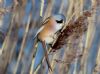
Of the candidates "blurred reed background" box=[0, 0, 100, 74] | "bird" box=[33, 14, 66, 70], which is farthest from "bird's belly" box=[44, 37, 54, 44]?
"blurred reed background" box=[0, 0, 100, 74]

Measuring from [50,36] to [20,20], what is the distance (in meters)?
0.39

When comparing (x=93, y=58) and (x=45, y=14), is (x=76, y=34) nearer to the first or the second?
(x=45, y=14)

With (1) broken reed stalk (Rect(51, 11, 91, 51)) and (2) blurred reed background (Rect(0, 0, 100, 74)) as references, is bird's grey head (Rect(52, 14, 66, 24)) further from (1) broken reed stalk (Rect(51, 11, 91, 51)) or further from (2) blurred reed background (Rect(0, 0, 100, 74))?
(2) blurred reed background (Rect(0, 0, 100, 74))

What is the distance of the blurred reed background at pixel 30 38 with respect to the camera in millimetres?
1587

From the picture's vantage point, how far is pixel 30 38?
1820 mm

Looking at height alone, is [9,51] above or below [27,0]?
below

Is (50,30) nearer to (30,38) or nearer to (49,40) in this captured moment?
(49,40)

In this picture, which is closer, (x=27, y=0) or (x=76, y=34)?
(x=76, y=34)

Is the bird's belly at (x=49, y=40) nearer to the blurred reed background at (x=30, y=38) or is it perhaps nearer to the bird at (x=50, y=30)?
the bird at (x=50, y=30)

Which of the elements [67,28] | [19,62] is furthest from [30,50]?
[67,28]

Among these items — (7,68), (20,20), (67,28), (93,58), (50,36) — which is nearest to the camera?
(67,28)

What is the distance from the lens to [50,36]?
4.43 ft

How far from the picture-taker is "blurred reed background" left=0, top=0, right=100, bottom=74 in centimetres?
159

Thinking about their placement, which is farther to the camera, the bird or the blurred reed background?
the blurred reed background
